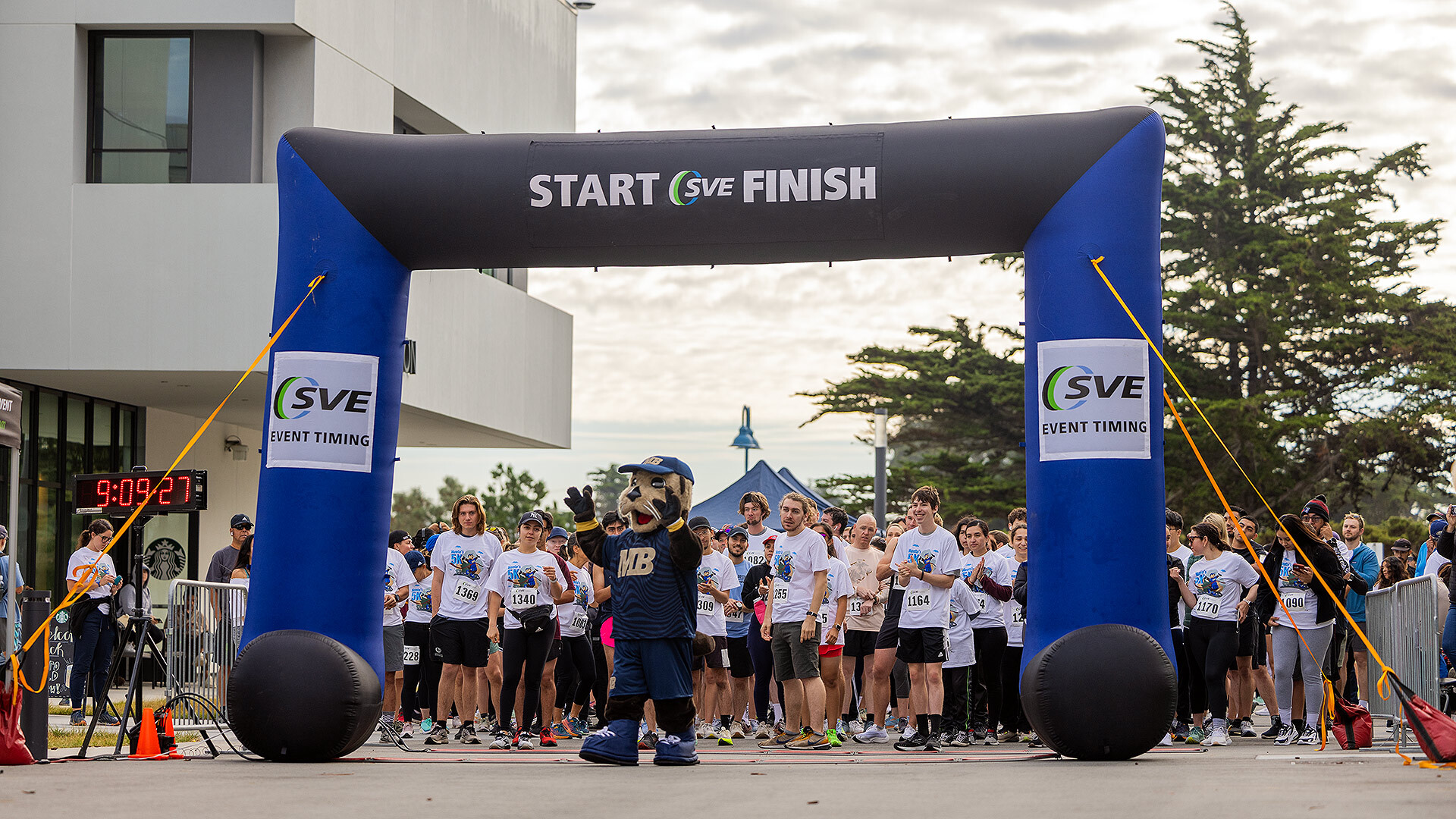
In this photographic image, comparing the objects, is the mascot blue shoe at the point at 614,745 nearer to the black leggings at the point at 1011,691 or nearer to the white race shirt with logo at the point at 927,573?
the white race shirt with logo at the point at 927,573

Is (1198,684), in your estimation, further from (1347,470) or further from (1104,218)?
(1347,470)

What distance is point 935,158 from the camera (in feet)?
30.5

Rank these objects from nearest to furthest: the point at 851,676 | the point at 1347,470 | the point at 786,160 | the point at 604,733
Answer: the point at 604,733 < the point at 786,160 < the point at 851,676 < the point at 1347,470

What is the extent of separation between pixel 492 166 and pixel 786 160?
1.83m

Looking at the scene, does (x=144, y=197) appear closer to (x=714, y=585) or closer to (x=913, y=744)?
(x=714, y=585)

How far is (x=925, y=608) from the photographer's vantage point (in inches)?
443

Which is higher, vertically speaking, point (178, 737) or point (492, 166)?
point (492, 166)

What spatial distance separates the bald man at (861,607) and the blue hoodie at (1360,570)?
3.93 metres

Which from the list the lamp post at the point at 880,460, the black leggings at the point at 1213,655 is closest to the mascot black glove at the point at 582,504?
the black leggings at the point at 1213,655

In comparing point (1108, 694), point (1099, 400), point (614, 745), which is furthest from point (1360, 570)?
point (614, 745)

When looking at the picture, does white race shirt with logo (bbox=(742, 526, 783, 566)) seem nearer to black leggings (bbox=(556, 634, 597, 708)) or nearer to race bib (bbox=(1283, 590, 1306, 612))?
black leggings (bbox=(556, 634, 597, 708))

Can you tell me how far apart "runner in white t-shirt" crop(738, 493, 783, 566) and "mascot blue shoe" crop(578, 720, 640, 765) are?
352 cm

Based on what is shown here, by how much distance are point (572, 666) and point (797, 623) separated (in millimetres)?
2252

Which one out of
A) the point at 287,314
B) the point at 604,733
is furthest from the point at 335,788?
the point at 287,314
